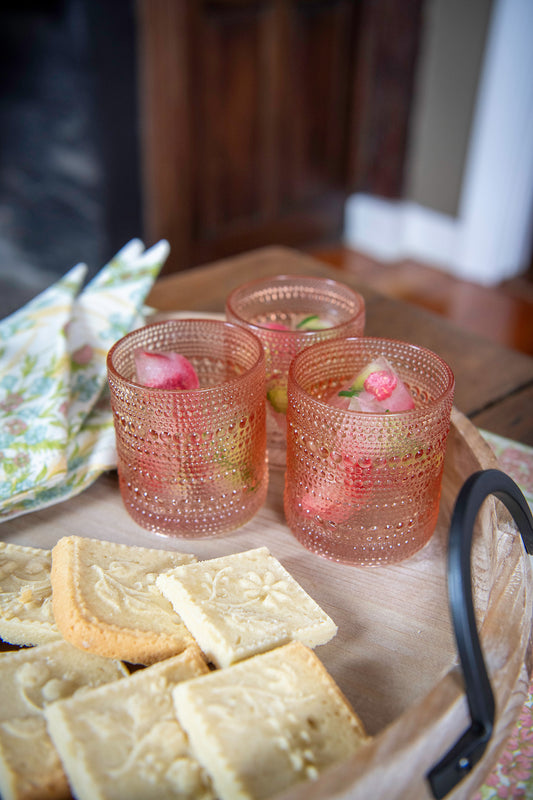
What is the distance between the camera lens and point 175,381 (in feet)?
1.92

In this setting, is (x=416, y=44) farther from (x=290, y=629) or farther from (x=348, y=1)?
(x=290, y=629)

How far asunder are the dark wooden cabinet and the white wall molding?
13 centimetres

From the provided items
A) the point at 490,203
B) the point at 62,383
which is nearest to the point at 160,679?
the point at 62,383

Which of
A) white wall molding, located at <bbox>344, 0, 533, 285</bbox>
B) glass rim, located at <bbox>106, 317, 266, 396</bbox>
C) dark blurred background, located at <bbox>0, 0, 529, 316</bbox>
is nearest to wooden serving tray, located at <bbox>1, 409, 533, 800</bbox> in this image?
glass rim, located at <bbox>106, 317, 266, 396</bbox>

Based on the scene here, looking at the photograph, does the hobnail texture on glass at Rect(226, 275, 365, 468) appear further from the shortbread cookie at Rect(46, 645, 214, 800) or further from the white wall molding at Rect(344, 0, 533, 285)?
the white wall molding at Rect(344, 0, 533, 285)

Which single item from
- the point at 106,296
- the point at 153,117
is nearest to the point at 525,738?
the point at 106,296

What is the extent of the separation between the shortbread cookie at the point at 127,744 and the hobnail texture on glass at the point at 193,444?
0.17 metres

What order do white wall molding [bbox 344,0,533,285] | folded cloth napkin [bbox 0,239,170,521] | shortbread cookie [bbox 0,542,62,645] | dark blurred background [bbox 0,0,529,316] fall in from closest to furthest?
shortbread cookie [bbox 0,542,62,645], folded cloth napkin [bbox 0,239,170,521], dark blurred background [bbox 0,0,529,316], white wall molding [bbox 344,0,533,285]

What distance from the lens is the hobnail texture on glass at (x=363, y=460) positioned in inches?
19.8

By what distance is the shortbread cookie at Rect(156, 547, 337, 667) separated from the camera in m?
0.45

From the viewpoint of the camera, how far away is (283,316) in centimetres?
72

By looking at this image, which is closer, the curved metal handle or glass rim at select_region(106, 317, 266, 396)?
the curved metal handle

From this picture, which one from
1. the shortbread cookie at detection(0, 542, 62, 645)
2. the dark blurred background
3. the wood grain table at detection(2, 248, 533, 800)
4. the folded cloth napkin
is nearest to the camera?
the wood grain table at detection(2, 248, 533, 800)

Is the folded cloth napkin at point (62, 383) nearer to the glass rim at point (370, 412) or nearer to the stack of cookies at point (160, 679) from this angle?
the stack of cookies at point (160, 679)
